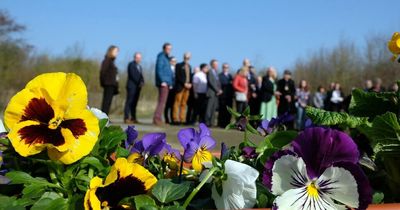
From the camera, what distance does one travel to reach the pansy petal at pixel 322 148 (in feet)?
2.89

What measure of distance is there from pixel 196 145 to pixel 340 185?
1.23ft

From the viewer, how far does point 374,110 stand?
4.02 ft

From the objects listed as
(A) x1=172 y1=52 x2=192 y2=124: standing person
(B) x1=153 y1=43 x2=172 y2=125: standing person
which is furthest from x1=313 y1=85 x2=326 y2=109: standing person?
(B) x1=153 y1=43 x2=172 y2=125: standing person

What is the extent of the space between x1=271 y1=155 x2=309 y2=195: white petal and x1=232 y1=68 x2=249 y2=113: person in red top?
10.1 m

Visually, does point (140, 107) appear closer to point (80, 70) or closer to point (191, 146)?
point (80, 70)

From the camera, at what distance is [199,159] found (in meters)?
1.17

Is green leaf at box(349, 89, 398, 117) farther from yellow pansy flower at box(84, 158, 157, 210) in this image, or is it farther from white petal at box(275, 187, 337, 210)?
yellow pansy flower at box(84, 158, 157, 210)

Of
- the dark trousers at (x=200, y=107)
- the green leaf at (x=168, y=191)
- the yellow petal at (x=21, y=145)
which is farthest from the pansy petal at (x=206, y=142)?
the dark trousers at (x=200, y=107)

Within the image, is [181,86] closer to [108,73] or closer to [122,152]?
[108,73]

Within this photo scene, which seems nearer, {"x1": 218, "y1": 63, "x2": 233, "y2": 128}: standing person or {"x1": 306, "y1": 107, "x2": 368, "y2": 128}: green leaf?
{"x1": 306, "y1": 107, "x2": 368, "y2": 128}: green leaf

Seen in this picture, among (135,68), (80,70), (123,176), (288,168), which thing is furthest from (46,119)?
(80,70)

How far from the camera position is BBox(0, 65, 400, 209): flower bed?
897 millimetres

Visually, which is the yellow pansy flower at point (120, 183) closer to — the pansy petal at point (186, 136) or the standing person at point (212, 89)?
the pansy petal at point (186, 136)

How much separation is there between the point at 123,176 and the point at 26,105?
22 centimetres
